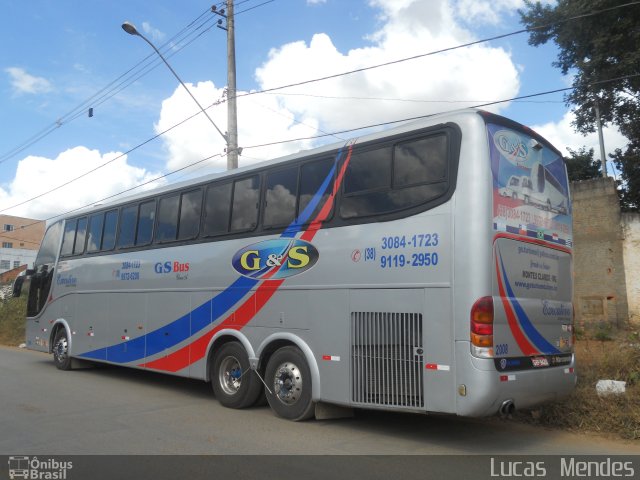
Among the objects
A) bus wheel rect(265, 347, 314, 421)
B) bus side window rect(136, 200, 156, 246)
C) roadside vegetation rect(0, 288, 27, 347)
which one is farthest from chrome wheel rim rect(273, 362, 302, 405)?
roadside vegetation rect(0, 288, 27, 347)

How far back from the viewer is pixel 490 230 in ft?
20.3

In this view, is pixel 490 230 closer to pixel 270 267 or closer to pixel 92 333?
pixel 270 267

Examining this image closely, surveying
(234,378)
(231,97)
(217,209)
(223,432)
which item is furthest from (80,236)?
(223,432)

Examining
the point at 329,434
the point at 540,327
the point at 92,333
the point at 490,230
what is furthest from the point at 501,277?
the point at 92,333

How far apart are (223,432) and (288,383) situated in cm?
112

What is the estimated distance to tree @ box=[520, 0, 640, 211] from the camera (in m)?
18.3

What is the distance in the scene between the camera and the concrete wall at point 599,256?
54.1 feet

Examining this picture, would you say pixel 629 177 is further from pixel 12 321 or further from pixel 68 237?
pixel 12 321

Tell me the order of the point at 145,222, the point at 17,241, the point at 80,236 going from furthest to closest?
the point at 17,241, the point at 80,236, the point at 145,222

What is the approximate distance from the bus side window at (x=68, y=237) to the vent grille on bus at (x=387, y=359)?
29.9 ft

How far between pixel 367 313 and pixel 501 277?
165 centimetres

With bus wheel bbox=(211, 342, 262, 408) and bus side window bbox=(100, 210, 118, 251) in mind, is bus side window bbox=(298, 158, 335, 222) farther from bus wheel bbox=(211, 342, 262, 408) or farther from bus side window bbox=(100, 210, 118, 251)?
bus side window bbox=(100, 210, 118, 251)

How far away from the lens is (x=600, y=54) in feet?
62.7

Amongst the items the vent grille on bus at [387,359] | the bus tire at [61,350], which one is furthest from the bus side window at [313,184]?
the bus tire at [61,350]
